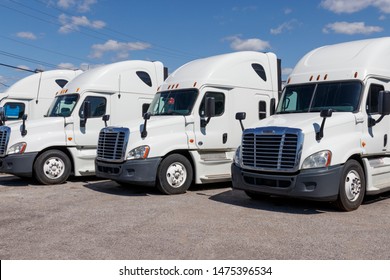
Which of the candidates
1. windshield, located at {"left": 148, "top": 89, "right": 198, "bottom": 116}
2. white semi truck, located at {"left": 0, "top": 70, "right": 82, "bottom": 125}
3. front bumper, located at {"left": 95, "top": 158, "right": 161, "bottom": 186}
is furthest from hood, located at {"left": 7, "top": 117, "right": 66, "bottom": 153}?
white semi truck, located at {"left": 0, "top": 70, "right": 82, "bottom": 125}

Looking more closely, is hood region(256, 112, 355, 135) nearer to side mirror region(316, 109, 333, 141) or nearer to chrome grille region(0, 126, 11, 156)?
side mirror region(316, 109, 333, 141)

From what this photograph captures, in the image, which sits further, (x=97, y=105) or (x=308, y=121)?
(x=97, y=105)

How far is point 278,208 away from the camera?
8.39 m

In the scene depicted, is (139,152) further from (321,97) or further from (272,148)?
(321,97)

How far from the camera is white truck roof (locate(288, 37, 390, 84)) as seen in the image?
8.65m

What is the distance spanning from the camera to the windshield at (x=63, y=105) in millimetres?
12484

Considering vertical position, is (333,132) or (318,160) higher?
(333,132)

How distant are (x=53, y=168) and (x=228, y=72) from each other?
5233 millimetres

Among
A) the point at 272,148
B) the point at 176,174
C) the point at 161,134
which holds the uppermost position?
the point at 161,134

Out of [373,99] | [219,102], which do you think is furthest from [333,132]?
[219,102]

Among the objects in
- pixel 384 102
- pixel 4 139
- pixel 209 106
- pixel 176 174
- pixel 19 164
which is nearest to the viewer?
pixel 384 102

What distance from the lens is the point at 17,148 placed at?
453 inches

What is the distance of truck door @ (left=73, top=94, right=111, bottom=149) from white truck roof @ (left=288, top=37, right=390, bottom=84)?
18.3 feet
